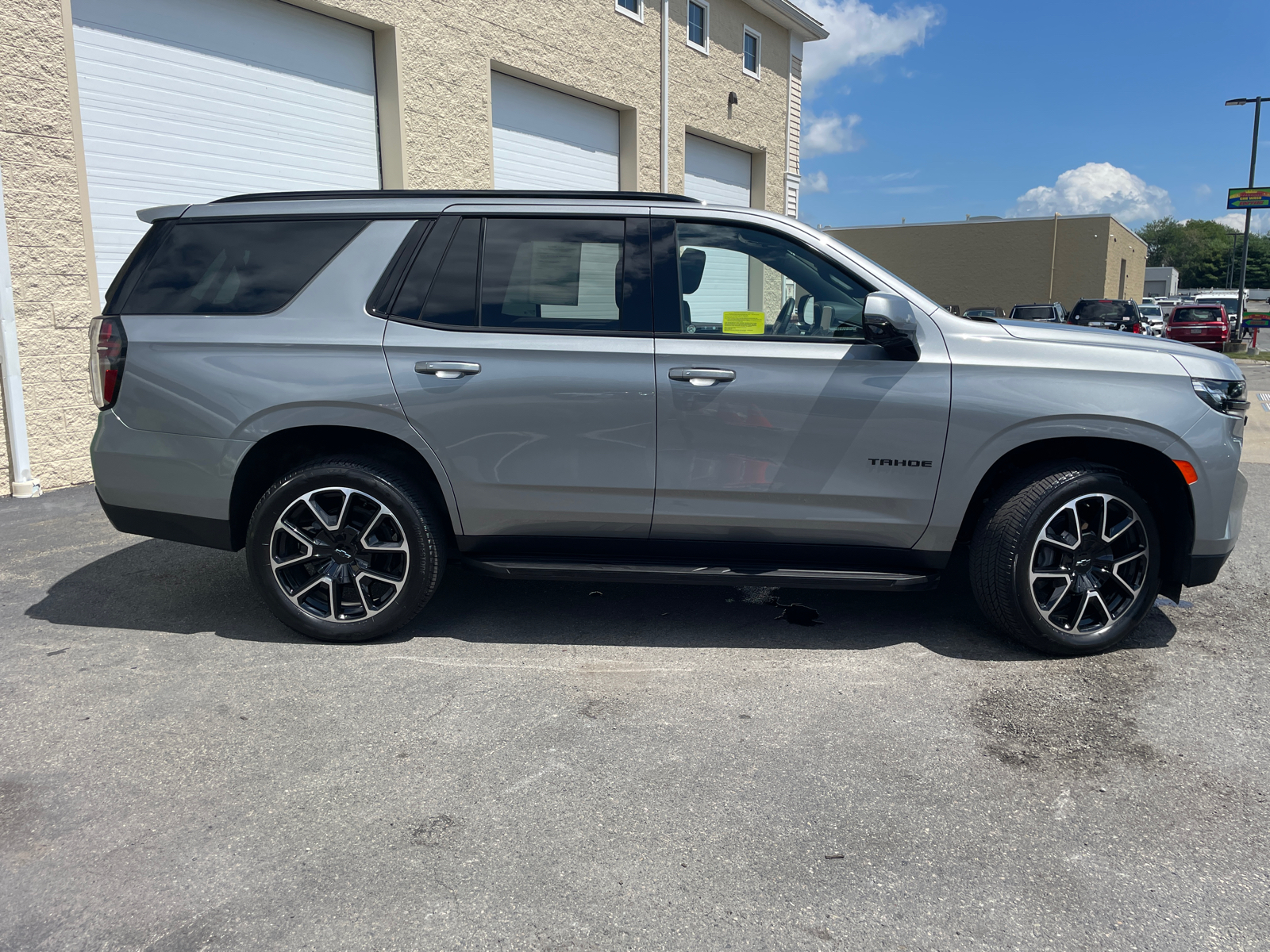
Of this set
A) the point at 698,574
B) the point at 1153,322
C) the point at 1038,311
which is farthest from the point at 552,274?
the point at 1153,322

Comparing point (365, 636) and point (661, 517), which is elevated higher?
point (661, 517)

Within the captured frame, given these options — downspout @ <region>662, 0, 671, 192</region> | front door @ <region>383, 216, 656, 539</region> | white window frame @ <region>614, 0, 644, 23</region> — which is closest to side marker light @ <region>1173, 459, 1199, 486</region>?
front door @ <region>383, 216, 656, 539</region>

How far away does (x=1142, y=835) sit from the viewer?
2633mm

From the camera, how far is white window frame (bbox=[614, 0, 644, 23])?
1321cm

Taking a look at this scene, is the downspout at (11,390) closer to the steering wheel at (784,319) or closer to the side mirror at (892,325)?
the steering wheel at (784,319)

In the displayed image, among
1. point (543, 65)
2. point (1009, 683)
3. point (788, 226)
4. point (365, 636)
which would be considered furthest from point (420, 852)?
point (543, 65)

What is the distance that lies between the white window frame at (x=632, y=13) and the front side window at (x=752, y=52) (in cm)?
372

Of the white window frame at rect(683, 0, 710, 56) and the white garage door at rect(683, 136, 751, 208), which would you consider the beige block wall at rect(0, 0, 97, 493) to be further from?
the white window frame at rect(683, 0, 710, 56)

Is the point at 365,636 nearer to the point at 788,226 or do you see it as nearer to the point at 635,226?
the point at 635,226

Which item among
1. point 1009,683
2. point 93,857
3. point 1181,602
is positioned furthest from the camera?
point 1181,602

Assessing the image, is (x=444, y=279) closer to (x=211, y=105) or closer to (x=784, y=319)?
(x=784, y=319)

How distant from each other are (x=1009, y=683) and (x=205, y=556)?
15.1 ft

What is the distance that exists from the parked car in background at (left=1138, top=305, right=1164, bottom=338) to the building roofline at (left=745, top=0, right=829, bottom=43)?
8909 mm

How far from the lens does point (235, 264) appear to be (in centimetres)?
403
